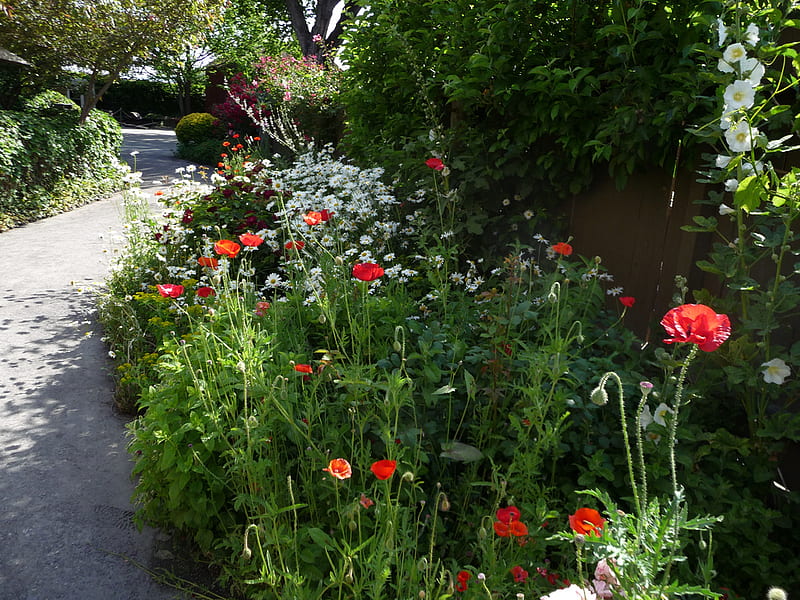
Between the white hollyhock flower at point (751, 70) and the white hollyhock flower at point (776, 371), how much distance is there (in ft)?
2.87

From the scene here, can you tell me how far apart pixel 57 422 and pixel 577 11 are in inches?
136

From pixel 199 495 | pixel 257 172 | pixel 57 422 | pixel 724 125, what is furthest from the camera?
pixel 257 172

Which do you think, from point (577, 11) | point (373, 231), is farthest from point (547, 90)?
point (373, 231)

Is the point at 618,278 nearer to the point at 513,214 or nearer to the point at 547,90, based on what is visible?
the point at 513,214

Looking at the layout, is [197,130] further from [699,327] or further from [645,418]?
[699,327]

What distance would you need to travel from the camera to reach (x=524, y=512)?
5.86 ft

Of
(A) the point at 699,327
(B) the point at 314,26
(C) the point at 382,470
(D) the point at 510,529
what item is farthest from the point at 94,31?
(A) the point at 699,327

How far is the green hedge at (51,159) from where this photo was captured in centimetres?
766

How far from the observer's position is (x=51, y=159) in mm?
8508

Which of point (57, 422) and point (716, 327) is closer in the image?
point (716, 327)

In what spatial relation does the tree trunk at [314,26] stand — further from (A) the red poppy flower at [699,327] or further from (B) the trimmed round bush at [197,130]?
(A) the red poppy flower at [699,327]

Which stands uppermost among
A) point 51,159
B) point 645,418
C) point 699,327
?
point 51,159

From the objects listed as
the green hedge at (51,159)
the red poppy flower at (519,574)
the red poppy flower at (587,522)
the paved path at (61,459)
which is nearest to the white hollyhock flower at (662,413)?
the red poppy flower at (519,574)

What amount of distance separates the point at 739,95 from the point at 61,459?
3.17m
